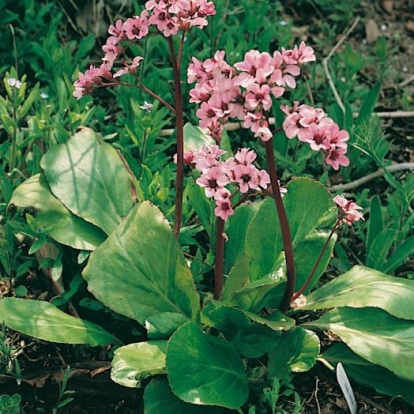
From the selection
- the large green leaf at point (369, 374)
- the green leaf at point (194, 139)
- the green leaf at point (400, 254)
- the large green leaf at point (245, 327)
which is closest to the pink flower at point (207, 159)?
the large green leaf at point (245, 327)

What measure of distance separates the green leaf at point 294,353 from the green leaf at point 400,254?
59 centimetres

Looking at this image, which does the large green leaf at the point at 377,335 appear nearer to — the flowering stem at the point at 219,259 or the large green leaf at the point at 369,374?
the large green leaf at the point at 369,374

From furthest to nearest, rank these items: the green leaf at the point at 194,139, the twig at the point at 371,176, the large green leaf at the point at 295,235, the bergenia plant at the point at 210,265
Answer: the twig at the point at 371,176
the green leaf at the point at 194,139
the large green leaf at the point at 295,235
the bergenia plant at the point at 210,265

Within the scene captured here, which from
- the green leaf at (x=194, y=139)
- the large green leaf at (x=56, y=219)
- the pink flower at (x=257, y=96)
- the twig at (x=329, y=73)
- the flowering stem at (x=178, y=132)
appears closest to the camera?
the pink flower at (x=257, y=96)

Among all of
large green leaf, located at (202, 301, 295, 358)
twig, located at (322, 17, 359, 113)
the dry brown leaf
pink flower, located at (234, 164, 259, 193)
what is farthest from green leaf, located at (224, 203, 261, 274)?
the dry brown leaf

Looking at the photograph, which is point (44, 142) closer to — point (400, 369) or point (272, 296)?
point (272, 296)

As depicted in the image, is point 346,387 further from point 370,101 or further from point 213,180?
point 370,101

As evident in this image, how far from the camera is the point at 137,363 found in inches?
92.7

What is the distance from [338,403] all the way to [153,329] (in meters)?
0.70

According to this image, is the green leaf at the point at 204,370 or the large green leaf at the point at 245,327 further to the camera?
the large green leaf at the point at 245,327

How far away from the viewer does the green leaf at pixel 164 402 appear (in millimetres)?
2373

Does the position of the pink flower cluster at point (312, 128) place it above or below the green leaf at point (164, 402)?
above

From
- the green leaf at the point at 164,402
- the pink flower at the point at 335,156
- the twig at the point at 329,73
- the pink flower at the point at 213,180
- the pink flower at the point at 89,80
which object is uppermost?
the pink flower at the point at 89,80

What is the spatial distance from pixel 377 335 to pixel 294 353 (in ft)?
0.91
